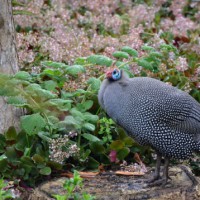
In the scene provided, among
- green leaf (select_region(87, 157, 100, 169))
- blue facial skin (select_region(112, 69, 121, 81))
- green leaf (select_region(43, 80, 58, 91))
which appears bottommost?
green leaf (select_region(87, 157, 100, 169))

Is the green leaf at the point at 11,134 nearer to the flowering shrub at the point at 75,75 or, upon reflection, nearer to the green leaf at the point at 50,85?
the flowering shrub at the point at 75,75

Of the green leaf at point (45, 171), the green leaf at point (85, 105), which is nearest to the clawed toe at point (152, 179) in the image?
the green leaf at point (45, 171)

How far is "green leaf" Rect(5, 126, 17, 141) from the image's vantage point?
4.91m

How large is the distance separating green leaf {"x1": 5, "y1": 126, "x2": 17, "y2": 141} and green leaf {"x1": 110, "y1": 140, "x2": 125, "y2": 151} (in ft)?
2.45

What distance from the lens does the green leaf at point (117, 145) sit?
199 inches

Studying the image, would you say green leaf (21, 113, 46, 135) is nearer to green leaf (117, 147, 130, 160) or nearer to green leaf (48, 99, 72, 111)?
green leaf (48, 99, 72, 111)

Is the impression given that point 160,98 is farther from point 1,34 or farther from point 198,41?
point 198,41

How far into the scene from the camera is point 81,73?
219 inches

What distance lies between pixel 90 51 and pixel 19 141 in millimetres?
1656

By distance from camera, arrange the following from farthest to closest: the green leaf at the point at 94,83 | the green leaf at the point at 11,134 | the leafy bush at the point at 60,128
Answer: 1. the green leaf at the point at 94,83
2. the green leaf at the point at 11,134
3. the leafy bush at the point at 60,128

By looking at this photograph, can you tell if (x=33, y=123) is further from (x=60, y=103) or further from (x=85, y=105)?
(x=85, y=105)

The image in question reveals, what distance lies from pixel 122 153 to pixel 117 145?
8cm

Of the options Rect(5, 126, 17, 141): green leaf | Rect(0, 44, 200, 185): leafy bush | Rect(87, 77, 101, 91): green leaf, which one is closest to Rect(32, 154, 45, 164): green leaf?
Rect(0, 44, 200, 185): leafy bush

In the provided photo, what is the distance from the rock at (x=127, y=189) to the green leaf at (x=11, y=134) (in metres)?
0.49
